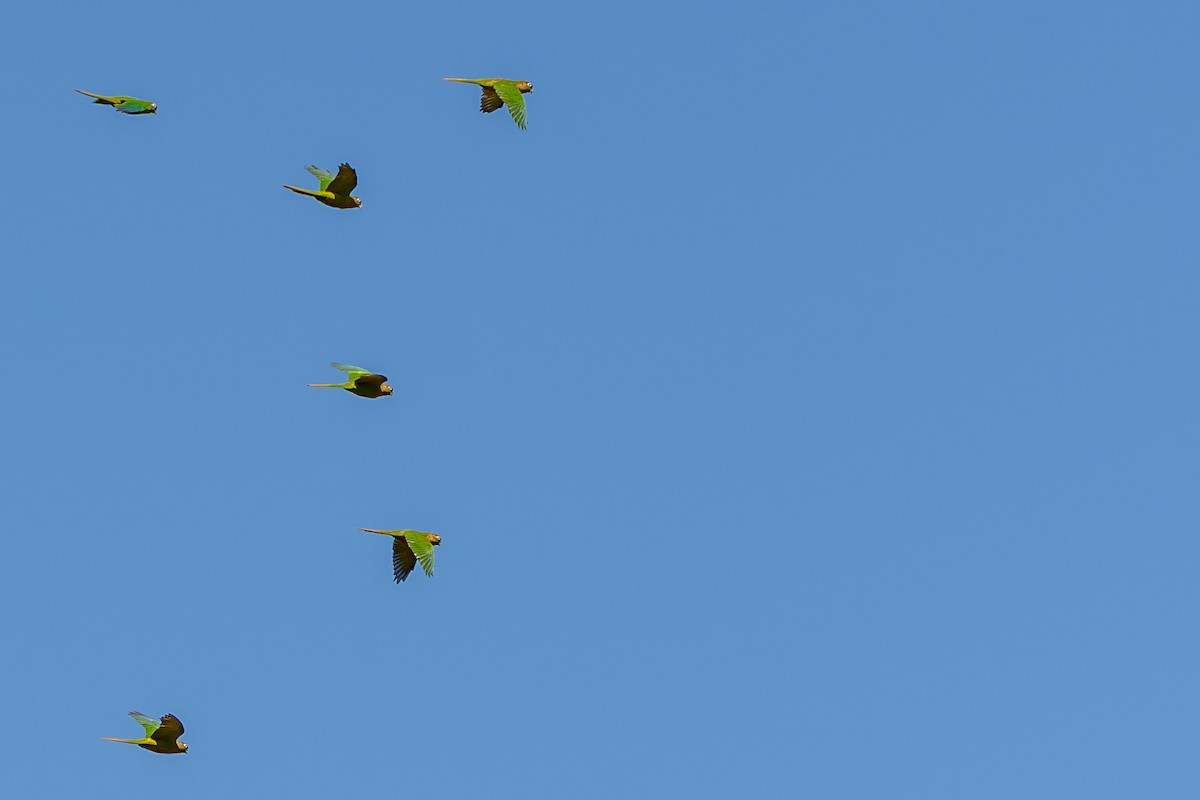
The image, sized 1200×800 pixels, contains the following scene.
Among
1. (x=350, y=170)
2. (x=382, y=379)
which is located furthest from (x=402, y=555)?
(x=350, y=170)

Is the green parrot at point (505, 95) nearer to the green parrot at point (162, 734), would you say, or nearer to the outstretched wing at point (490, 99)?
the outstretched wing at point (490, 99)

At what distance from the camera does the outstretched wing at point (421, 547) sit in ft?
325

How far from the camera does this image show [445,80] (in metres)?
97.7

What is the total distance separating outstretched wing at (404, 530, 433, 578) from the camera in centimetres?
9894

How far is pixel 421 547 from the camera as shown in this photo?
9931 centimetres

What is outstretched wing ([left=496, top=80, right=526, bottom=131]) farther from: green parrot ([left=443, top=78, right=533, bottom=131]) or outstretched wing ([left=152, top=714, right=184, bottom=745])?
outstretched wing ([left=152, top=714, right=184, bottom=745])

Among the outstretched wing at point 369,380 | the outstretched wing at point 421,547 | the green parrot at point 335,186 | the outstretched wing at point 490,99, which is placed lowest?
the outstretched wing at point 421,547

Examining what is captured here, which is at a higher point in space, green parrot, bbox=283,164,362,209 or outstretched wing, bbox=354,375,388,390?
green parrot, bbox=283,164,362,209

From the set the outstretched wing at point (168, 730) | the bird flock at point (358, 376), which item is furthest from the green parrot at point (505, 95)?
the outstretched wing at point (168, 730)

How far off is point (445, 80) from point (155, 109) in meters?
10.7

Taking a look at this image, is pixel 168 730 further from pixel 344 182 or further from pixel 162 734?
pixel 344 182

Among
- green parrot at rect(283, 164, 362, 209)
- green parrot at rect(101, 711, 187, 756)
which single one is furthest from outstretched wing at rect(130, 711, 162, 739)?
green parrot at rect(283, 164, 362, 209)

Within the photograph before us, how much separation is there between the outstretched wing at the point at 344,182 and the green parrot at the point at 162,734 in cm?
1900

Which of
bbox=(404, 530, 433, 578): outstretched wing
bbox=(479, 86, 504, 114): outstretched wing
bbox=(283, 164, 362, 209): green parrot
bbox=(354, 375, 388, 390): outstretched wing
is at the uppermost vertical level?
bbox=(479, 86, 504, 114): outstretched wing
